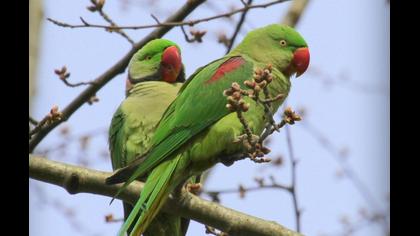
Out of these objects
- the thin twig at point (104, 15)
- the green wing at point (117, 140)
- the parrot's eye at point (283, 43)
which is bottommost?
the green wing at point (117, 140)

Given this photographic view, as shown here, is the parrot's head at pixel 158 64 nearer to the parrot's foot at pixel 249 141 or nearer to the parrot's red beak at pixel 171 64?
the parrot's red beak at pixel 171 64

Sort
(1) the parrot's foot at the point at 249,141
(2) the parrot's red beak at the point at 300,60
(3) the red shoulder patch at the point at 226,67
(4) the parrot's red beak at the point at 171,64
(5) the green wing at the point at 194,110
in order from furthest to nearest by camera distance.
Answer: (4) the parrot's red beak at the point at 171,64 → (2) the parrot's red beak at the point at 300,60 → (3) the red shoulder patch at the point at 226,67 → (5) the green wing at the point at 194,110 → (1) the parrot's foot at the point at 249,141

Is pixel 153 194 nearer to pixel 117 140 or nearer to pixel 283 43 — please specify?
pixel 117 140

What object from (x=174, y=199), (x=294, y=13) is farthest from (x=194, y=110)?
(x=294, y=13)

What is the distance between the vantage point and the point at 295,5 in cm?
461

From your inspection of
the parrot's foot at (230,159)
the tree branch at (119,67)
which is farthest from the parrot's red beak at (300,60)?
the parrot's foot at (230,159)

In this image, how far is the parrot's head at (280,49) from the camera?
3.59m

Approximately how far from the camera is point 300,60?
3.59 m

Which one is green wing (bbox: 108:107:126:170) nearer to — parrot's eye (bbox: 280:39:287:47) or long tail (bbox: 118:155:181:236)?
long tail (bbox: 118:155:181:236)

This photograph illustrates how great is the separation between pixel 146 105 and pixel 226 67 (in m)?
0.77

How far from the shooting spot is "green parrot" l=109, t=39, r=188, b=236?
375 centimetres

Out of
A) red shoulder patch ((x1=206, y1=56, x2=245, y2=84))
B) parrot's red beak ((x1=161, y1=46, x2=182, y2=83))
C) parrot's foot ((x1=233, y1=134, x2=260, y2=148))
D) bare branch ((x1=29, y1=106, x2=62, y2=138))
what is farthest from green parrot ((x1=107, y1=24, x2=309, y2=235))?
parrot's red beak ((x1=161, y1=46, x2=182, y2=83))

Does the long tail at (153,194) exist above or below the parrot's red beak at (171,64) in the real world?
below
